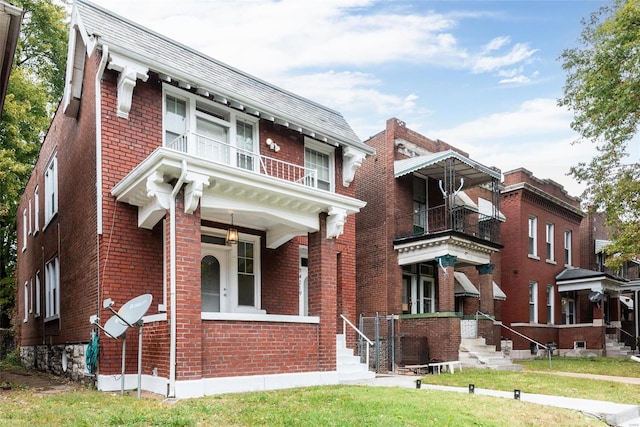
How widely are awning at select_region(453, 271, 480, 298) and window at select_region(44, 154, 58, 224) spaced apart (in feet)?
47.5

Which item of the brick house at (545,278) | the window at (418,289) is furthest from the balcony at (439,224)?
the brick house at (545,278)

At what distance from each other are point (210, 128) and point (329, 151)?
402 cm

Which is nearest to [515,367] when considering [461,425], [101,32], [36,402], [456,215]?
[456,215]

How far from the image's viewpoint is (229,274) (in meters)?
12.2

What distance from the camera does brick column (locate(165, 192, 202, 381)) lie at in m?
8.80

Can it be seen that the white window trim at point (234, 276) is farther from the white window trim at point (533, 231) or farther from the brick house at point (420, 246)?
the white window trim at point (533, 231)

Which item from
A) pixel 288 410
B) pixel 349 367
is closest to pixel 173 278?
pixel 288 410

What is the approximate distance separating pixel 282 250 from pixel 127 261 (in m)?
4.11

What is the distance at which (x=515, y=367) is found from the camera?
54.7 feet

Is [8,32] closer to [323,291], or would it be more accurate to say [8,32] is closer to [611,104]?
[323,291]

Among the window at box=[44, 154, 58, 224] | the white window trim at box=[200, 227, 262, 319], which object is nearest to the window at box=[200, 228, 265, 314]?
the white window trim at box=[200, 227, 262, 319]

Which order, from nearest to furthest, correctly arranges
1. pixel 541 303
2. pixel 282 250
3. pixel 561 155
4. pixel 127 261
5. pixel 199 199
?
pixel 199 199, pixel 127 261, pixel 282 250, pixel 561 155, pixel 541 303

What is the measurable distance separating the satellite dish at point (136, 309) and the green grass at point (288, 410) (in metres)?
1.27

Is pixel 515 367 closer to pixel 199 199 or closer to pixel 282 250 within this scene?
pixel 282 250
